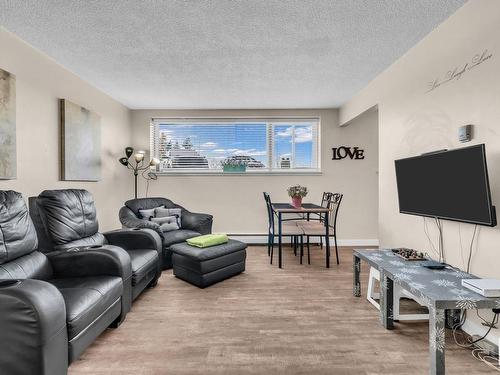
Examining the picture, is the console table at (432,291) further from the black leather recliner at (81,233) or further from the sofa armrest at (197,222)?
the sofa armrest at (197,222)

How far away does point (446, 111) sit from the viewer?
2350mm

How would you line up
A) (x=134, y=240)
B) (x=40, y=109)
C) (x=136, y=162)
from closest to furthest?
(x=40, y=109), (x=134, y=240), (x=136, y=162)

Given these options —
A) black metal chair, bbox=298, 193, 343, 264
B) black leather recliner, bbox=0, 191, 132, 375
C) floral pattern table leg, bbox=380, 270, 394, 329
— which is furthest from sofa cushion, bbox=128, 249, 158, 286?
floral pattern table leg, bbox=380, 270, 394, 329

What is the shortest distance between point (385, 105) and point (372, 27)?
3.90 ft

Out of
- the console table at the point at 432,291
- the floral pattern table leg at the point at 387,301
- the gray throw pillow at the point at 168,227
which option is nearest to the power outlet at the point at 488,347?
the console table at the point at 432,291

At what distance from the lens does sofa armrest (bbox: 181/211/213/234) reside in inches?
166

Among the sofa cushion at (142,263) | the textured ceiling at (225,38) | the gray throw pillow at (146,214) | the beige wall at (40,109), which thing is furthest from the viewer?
the gray throw pillow at (146,214)

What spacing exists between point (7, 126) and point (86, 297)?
1.80 meters

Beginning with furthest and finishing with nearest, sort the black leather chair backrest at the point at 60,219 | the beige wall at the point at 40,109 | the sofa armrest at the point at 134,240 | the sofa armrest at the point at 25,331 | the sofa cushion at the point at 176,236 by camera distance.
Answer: the sofa cushion at the point at 176,236 → the sofa armrest at the point at 134,240 → the beige wall at the point at 40,109 → the black leather chair backrest at the point at 60,219 → the sofa armrest at the point at 25,331

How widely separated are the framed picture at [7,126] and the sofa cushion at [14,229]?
0.64 meters

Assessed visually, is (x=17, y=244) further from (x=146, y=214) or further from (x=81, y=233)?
(x=146, y=214)

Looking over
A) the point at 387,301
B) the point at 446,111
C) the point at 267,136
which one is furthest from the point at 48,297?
the point at 267,136

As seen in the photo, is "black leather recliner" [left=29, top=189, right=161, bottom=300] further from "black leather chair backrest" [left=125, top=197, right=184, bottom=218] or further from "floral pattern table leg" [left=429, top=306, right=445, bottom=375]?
"floral pattern table leg" [left=429, top=306, right=445, bottom=375]

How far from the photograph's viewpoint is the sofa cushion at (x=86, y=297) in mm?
1632
